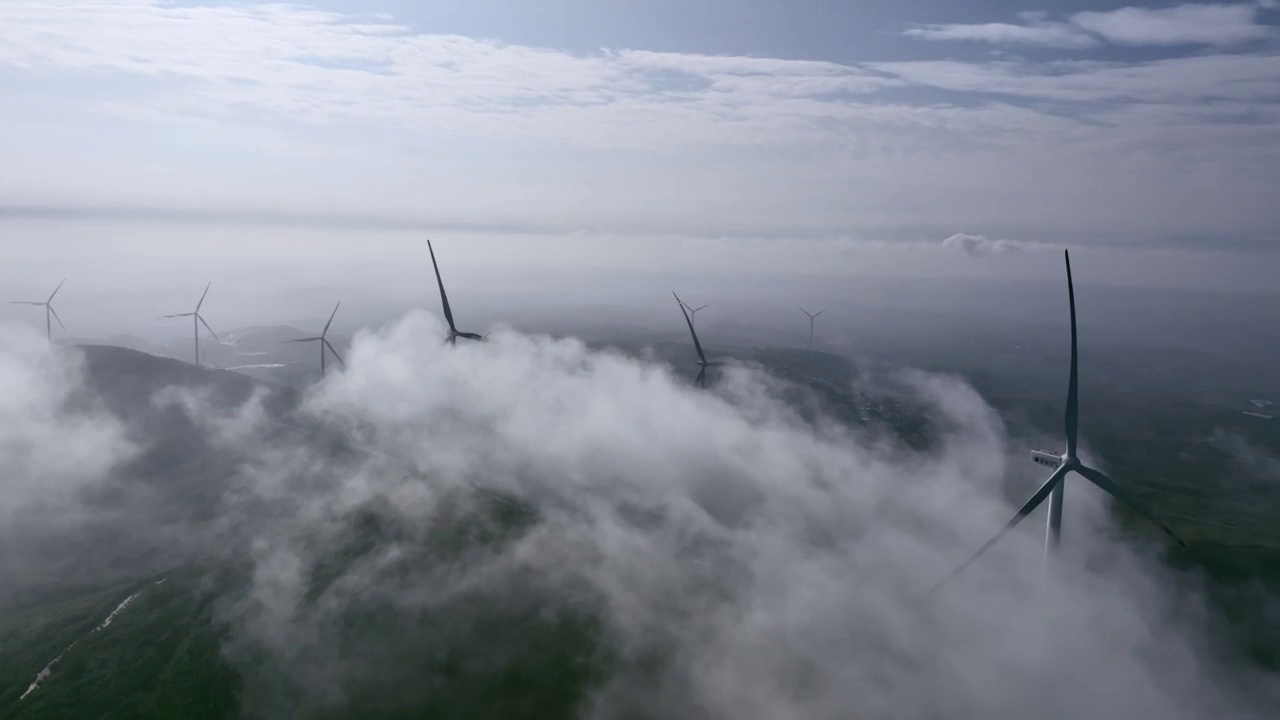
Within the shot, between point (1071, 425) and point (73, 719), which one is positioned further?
point (73, 719)

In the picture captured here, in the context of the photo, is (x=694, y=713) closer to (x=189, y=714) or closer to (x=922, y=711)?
(x=922, y=711)

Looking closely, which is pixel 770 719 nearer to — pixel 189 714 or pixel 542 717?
pixel 542 717

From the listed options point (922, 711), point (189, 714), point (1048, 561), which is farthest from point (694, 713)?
point (189, 714)

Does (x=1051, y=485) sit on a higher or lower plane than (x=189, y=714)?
higher

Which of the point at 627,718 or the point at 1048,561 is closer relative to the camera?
the point at 1048,561

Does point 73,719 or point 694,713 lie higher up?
point 694,713

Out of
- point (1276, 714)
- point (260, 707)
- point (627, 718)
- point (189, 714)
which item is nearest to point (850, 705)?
point (627, 718)

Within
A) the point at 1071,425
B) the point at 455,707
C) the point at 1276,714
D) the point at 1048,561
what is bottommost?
the point at 455,707

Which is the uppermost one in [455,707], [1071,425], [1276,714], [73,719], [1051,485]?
[1071,425]
